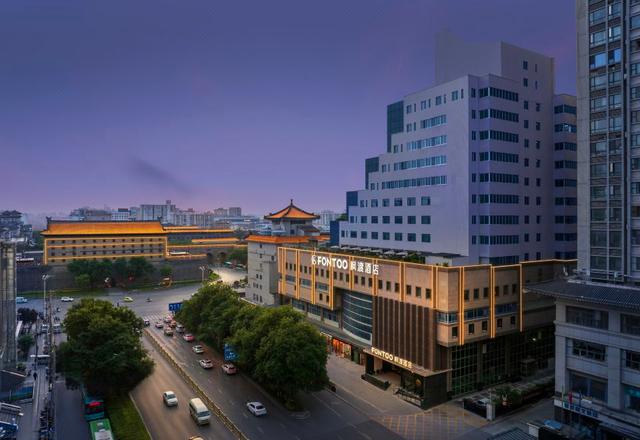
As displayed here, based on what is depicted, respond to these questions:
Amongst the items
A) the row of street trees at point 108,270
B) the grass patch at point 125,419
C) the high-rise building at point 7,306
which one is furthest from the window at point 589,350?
the row of street trees at point 108,270

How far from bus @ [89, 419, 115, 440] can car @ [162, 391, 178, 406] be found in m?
6.69

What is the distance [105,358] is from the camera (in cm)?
4678

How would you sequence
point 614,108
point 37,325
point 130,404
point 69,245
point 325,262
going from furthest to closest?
point 69,245, point 37,325, point 325,262, point 130,404, point 614,108

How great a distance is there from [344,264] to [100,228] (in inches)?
3902

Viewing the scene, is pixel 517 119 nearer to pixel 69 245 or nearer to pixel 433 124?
pixel 433 124

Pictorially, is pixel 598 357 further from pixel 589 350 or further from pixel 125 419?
pixel 125 419

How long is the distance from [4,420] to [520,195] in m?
61.8

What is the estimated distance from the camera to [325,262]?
214 feet

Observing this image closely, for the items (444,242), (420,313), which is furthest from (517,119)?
(420,313)

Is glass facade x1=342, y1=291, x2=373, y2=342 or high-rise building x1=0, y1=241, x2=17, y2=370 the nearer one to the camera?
high-rise building x1=0, y1=241, x2=17, y2=370

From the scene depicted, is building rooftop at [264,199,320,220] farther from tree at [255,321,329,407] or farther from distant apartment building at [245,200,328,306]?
tree at [255,321,329,407]

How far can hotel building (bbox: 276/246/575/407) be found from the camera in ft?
154

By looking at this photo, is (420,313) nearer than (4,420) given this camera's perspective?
No

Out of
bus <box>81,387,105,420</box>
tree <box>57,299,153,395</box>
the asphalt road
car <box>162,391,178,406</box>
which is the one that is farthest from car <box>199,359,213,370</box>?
bus <box>81,387,105,420</box>
